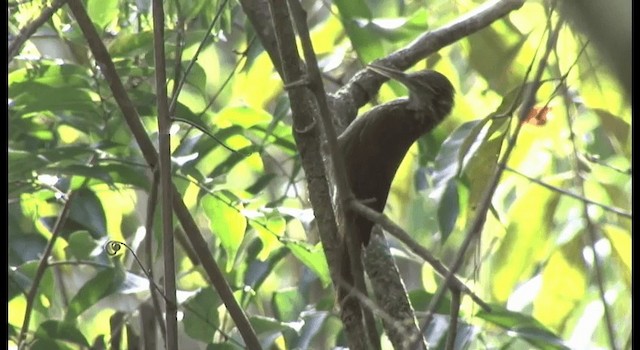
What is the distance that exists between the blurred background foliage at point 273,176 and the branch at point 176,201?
15 cm

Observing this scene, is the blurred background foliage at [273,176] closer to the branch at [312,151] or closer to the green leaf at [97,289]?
the green leaf at [97,289]

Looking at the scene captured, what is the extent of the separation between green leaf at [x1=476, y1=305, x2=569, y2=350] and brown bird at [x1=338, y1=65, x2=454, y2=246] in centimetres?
108

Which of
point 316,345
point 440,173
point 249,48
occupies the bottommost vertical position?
point 316,345

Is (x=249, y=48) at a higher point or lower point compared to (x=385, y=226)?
higher

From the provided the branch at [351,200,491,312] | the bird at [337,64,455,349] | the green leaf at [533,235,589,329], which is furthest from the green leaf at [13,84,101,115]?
the green leaf at [533,235,589,329]

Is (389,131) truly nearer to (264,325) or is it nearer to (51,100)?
(264,325)

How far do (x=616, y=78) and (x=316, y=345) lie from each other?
9.15ft

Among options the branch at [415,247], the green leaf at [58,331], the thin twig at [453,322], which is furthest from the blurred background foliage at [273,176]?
the thin twig at [453,322]

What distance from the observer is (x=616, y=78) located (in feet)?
2.62

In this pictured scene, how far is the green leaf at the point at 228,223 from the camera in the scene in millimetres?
2564

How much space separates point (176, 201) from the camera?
2055 mm
